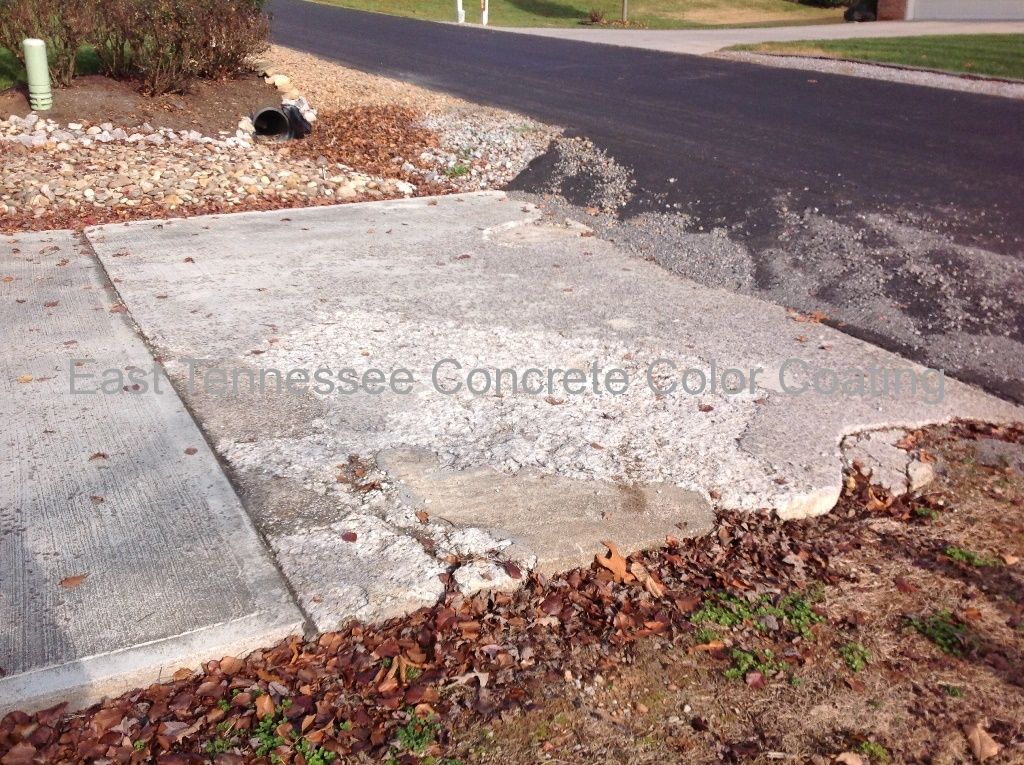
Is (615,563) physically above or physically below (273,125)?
below

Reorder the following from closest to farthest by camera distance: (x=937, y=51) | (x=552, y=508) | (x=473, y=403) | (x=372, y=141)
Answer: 1. (x=552, y=508)
2. (x=473, y=403)
3. (x=372, y=141)
4. (x=937, y=51)

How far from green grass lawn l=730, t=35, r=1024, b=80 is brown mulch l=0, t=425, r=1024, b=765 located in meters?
16.2

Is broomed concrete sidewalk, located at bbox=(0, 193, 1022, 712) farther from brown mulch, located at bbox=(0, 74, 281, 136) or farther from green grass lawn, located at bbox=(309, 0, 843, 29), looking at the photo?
green grass lawn, located at bbox=(309, 0, 843, 29)

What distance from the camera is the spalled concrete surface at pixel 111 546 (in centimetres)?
325

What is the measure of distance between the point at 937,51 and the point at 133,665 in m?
21.4

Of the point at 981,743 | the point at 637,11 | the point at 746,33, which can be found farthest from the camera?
the point at 637,11

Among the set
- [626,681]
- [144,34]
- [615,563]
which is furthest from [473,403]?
[144,34]

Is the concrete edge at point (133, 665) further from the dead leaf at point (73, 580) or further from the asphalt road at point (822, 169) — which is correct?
the asphalt road at point (822, 169)

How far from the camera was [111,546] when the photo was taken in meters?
3.83

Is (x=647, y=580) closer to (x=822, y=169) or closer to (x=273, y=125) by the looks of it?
(x=822, y=169)

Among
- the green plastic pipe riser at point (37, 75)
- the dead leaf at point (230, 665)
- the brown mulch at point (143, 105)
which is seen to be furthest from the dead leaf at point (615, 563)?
the green plastic pipe riser at point (37, 75)

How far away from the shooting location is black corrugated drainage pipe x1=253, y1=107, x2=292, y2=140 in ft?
39.1

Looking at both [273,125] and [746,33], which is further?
[746,33]

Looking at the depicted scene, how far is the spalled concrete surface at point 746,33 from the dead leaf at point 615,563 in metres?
20.0
